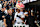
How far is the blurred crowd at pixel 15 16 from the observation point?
0.84 m

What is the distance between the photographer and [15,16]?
2.97 feet

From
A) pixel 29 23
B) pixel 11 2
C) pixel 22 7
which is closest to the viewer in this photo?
pixel 29 23

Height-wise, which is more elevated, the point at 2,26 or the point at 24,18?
the point at 24,18

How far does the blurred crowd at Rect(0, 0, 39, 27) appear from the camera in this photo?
84 cm

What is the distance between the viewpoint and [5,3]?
109 centimetres

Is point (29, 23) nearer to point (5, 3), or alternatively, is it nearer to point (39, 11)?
point (39, 11)

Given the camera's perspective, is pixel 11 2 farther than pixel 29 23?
Yes

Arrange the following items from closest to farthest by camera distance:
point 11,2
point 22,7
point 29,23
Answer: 1. point 29,23
2. point 22,7
3. point 11,2

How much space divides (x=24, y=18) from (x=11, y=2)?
0.41 m

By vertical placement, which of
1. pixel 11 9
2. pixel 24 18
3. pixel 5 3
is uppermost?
pixel 5 3

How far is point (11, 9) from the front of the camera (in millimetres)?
987

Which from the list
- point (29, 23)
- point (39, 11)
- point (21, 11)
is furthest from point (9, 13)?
point (39, 11)

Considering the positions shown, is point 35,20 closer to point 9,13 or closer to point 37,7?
point 37,7

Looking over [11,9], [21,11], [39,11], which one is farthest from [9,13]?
[39,11]
